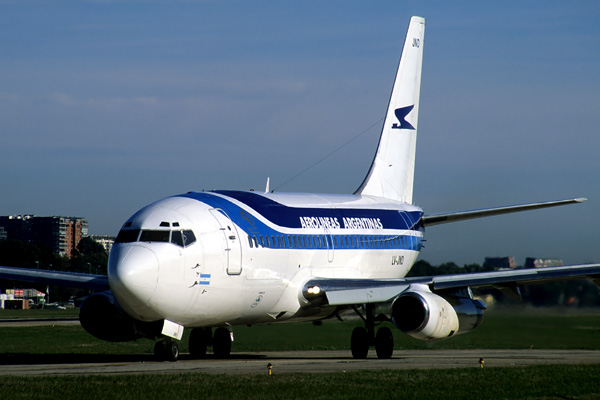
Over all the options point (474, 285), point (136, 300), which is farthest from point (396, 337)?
point (136, 300)

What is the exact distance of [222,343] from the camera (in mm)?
29000

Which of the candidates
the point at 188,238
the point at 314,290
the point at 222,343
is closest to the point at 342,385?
the point at 188,238

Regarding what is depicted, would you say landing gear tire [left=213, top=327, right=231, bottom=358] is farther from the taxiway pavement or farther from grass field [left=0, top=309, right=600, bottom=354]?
grass field [left=0, top=309, right=600, bottom=354]

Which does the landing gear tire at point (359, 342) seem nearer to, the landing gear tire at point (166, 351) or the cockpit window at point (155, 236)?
the landing gear tire at point (166, 351)

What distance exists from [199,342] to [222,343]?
0.69 metres

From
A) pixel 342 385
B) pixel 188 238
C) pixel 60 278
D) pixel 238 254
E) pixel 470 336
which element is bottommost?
pixel 470 336

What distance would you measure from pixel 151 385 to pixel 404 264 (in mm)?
17999

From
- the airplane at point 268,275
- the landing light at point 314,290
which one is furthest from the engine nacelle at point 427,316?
the landing light at point 314,290

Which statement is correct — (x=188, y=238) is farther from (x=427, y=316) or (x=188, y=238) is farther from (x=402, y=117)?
(x=402, y=117)

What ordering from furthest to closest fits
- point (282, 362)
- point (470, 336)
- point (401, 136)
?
point (401, 136) → point (470, 336) → point (282, 362)

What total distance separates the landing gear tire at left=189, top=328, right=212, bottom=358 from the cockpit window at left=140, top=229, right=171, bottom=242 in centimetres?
643

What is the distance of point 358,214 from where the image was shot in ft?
108

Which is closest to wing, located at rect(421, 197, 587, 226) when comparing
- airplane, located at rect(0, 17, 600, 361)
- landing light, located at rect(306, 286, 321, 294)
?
airplane, located at rect(0, 17, 600, 361)

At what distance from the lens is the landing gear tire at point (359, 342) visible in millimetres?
28062
